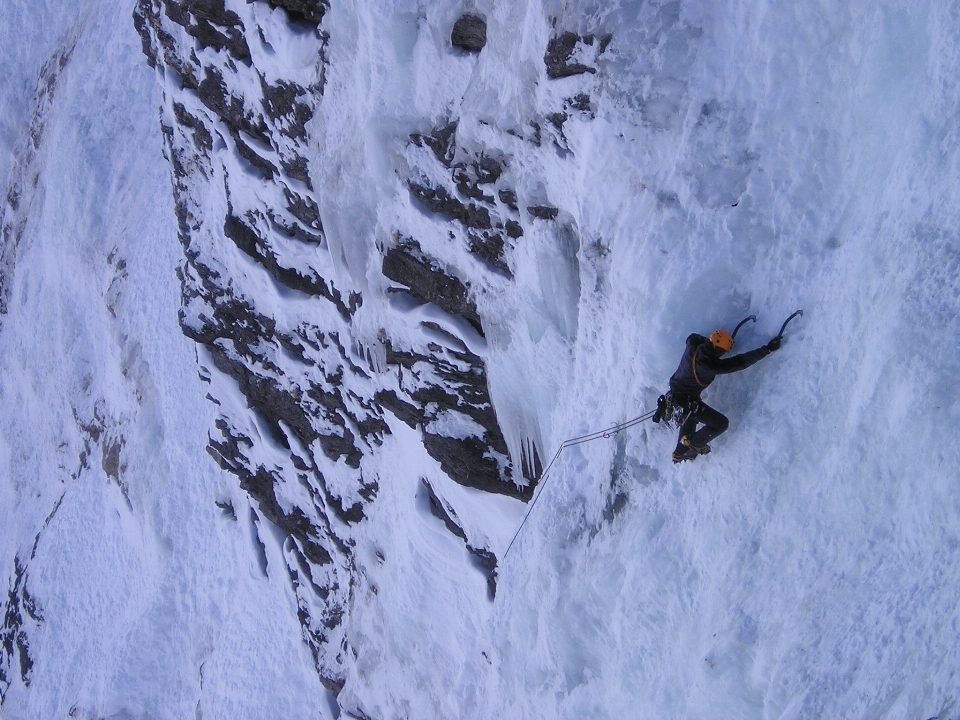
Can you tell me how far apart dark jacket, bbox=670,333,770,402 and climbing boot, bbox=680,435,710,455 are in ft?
0.89

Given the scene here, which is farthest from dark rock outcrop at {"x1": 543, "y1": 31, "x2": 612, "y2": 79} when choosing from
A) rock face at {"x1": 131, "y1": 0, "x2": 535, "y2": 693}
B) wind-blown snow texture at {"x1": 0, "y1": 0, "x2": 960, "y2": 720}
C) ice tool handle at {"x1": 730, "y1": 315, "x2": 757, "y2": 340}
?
ice tool handle at {"x1": 730, "y1": 315, "x2": 757, "y2": 340}

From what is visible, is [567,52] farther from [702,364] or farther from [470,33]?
[702,364]

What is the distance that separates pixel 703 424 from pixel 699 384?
303 millimetres

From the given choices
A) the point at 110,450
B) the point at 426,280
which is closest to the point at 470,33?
the point at 426,280

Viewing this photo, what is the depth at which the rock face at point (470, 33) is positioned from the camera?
20.2ft

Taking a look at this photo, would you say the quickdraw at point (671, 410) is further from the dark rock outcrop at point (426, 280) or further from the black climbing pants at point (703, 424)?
the dark rock outcrop at point (426, 280)

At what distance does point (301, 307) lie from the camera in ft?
30.6

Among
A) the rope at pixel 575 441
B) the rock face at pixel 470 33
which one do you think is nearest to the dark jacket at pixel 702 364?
the rope at pixel 575 441

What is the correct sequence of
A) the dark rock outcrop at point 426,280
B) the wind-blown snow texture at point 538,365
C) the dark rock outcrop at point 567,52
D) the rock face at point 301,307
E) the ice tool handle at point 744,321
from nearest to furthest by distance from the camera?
1. the wind-blown snow texture at point 538,365
2. the ice tool handle at point 744,321
3. the dark rock outcrop at point 567,52
4. the dark rock outcrop at point 426,280
5. the rock face at point 301,307

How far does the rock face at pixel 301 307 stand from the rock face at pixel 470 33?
0.01m

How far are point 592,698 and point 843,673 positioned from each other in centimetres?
197

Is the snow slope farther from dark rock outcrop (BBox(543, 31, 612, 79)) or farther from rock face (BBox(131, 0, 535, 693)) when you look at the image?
dark rock outcrop (BBox(543, 31, 612, 79))

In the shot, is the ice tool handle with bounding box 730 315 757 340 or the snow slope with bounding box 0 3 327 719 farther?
the snow slope with bounding box 0 3 327 719

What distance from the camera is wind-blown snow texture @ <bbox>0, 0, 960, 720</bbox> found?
4.50m
